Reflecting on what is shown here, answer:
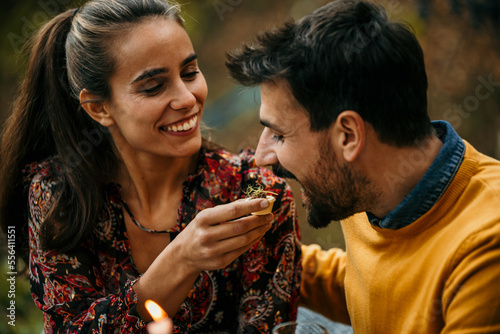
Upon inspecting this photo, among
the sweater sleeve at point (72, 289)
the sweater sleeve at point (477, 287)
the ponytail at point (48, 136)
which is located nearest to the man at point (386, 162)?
the sweater sleeve at point (477, 287)

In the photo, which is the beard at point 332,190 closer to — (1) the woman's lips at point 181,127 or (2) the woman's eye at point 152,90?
(1) the woman's lips at point 181,127

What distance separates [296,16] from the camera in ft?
14.6

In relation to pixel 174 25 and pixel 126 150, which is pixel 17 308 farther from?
pixel 174 25

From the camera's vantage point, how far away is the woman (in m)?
1.99

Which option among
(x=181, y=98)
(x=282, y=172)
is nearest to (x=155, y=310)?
(x=282, y=172)

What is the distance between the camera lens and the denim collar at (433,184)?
149 centimetres

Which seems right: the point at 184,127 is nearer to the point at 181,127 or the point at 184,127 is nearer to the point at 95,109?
the point at 181,127

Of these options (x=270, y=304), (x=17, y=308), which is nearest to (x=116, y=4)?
(x=270, y=304)

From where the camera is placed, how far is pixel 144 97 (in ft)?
6.62

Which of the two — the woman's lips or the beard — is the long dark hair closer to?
the woman's lips

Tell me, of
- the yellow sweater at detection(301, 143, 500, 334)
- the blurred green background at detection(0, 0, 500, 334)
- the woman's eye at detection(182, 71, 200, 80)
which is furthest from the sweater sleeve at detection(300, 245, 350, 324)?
the blurred green background at detection(0, 0, 500, 334)

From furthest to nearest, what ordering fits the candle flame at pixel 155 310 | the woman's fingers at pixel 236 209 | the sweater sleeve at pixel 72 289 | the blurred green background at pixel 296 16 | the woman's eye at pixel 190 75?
the blurred green background at pixel 296 16
the woman's eye at pixel 190 75
the sweater sleeve at pixel 72 289
the candle flame at pixel 155 310
the woman's fingers at pixel 236 209

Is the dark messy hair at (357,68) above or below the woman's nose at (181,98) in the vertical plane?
above

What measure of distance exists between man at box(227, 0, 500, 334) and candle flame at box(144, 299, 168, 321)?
65cm
